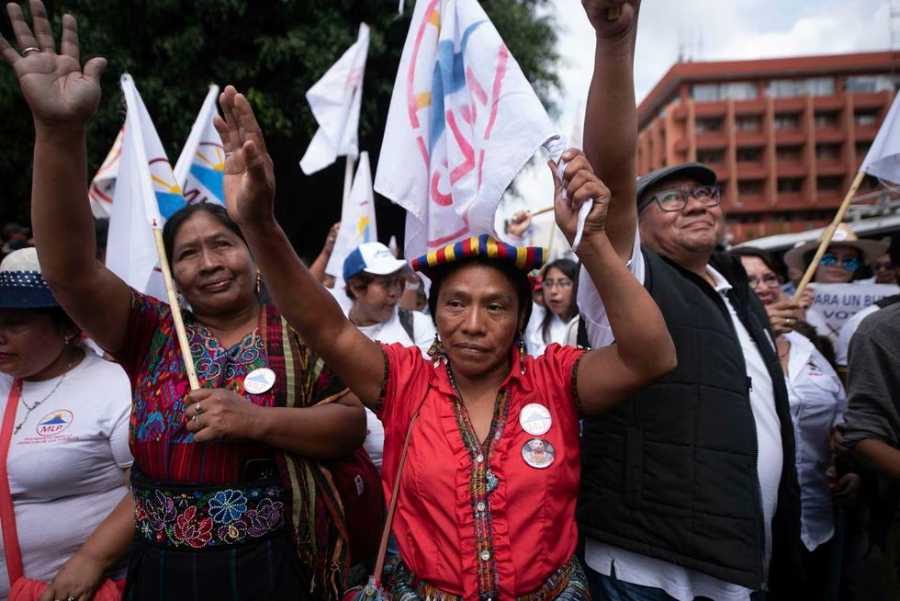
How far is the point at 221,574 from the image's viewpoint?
1873 mm

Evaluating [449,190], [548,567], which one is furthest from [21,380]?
[548,567]

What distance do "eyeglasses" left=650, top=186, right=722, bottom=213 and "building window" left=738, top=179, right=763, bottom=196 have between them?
54.6m

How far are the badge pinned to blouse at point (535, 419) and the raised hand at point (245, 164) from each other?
33.5 inches

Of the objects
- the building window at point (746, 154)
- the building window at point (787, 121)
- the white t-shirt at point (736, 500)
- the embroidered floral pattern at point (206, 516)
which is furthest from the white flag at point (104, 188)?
the building window at point (787, 121)

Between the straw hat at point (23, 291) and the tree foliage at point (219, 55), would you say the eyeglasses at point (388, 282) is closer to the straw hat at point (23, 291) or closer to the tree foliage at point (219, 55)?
the straw hat at point (23, 291)

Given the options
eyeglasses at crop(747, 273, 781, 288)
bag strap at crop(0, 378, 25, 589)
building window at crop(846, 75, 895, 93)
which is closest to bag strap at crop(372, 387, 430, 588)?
bag strap at crop(0, 378, 25, 589)

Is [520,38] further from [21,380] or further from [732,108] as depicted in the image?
[732,108]

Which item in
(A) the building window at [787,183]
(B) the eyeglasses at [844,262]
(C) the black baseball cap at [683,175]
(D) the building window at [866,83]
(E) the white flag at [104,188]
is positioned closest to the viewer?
(C) the black baseball cap at [683,175]

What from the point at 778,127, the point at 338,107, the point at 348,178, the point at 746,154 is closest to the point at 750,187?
the point at 746,154

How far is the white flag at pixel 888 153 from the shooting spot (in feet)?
9.52

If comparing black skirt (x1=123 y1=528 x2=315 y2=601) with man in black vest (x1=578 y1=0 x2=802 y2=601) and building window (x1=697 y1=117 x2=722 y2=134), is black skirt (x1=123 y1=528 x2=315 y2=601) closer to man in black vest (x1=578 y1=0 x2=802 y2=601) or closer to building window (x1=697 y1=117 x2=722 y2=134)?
man in black vest (x1=578 y1=0 x2=802 y2=601)

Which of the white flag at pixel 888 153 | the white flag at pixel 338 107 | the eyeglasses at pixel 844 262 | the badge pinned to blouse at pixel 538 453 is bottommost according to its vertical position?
the badge pinned to blouse at pixel 538 453

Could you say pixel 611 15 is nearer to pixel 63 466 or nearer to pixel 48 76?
pixel 48 76

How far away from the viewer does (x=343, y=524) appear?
2.08 m
